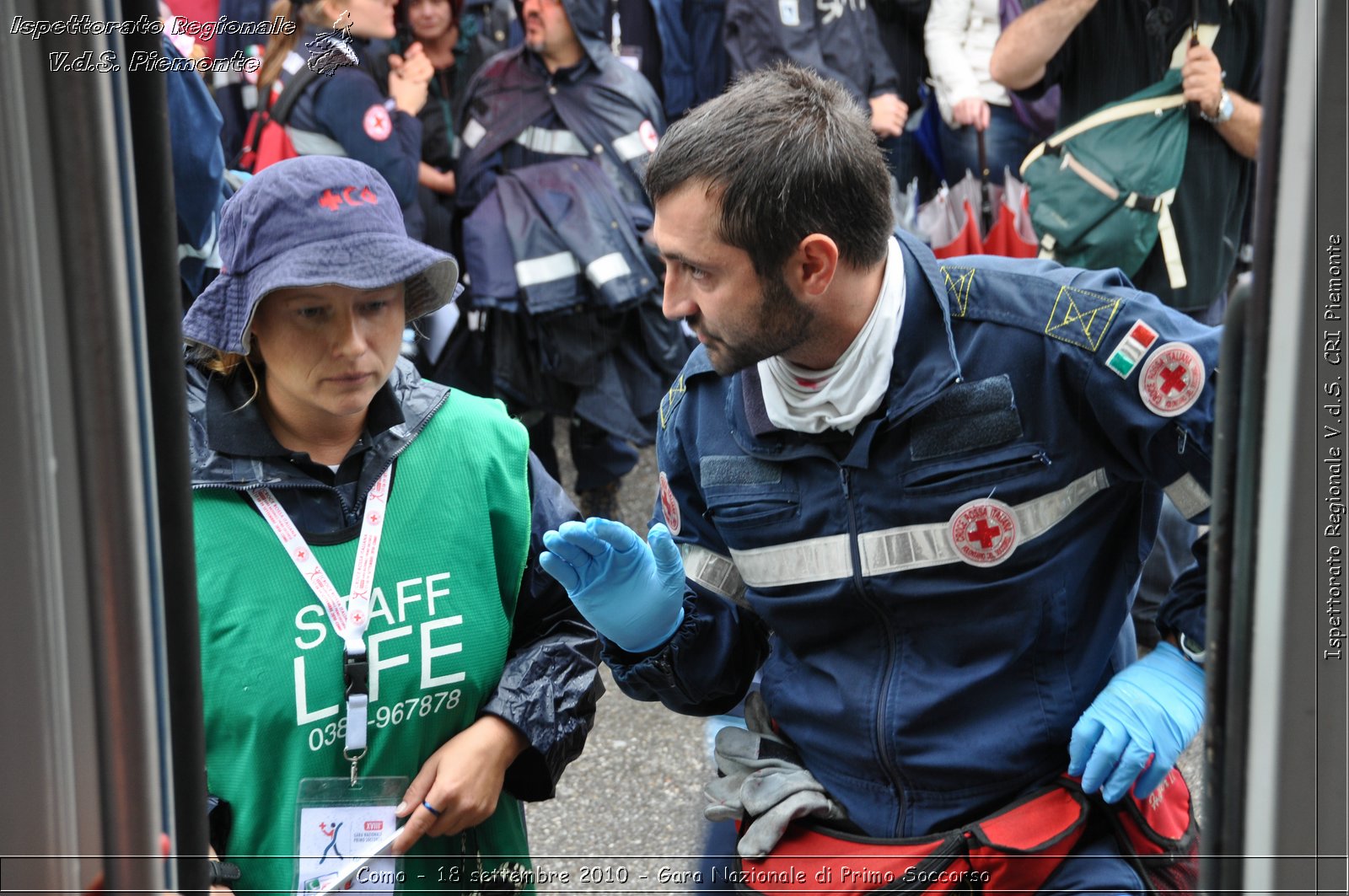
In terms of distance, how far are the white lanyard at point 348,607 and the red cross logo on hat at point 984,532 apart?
78cm

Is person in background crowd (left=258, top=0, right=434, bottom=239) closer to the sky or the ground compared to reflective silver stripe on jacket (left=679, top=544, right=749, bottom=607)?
closer to the sky

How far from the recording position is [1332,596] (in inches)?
32.8

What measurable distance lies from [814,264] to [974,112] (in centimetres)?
338

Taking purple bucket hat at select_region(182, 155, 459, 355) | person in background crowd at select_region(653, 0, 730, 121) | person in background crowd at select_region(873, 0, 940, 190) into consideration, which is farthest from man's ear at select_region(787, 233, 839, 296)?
person in background crowd at select_region(653, 0, 730, 121)

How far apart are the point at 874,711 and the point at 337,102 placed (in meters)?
2.77

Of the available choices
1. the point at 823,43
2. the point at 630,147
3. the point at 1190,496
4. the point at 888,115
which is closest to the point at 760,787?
the point at 1190,496

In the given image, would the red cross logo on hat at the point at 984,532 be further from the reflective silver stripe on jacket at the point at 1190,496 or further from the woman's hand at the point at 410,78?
the woman's hand at the point at 410,78

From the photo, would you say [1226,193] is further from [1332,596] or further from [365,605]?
[1332,596]

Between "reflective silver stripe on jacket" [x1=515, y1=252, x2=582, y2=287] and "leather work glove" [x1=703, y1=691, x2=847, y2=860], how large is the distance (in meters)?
2.44

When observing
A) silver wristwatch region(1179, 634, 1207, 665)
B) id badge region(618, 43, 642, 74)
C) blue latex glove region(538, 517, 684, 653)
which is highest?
id badge region(618, 43, 642, 74)

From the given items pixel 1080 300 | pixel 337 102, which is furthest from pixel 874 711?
pixel 337 102

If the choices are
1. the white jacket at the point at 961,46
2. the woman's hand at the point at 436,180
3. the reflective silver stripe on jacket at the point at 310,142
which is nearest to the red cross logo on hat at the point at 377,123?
the reflective silver stripe on jacket at the point at 310,142

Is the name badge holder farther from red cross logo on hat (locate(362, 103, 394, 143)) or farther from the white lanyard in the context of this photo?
red cross logo on hat (locate(362, 103, 394, 143))

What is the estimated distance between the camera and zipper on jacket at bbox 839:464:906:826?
1.84m
